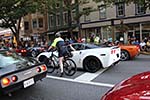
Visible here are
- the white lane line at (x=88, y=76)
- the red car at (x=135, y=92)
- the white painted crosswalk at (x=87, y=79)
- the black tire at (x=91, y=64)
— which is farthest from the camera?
the black tire at (x=91, y=64)

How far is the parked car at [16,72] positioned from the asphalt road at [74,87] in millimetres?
527

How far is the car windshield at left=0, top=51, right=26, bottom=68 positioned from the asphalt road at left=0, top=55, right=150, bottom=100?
2.88 feet

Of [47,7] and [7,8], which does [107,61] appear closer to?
[7,8]

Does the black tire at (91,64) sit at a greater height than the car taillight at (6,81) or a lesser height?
lesser

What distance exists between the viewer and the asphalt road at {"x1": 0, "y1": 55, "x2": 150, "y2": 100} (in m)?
6.05

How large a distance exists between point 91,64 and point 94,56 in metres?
0.37

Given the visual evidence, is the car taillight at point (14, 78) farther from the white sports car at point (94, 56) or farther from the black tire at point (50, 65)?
the white sports car at point (94, 56)

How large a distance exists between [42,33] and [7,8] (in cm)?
1705

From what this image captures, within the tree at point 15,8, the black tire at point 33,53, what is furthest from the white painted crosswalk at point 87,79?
the tree at point 15,8

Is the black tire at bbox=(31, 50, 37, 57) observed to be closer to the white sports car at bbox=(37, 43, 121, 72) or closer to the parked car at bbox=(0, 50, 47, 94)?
the white sports car at bbox=(37, 43, 121, 72)

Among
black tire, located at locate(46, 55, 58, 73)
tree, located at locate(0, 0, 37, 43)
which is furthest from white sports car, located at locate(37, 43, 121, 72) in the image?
tree, located at locate(0, 0, 37, 43)

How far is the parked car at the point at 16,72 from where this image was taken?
535 centimetres

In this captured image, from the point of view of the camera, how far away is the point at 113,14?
28000 mm

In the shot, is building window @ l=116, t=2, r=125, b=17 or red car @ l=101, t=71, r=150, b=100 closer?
red car @ l=101, t=71, r=150, b=100
